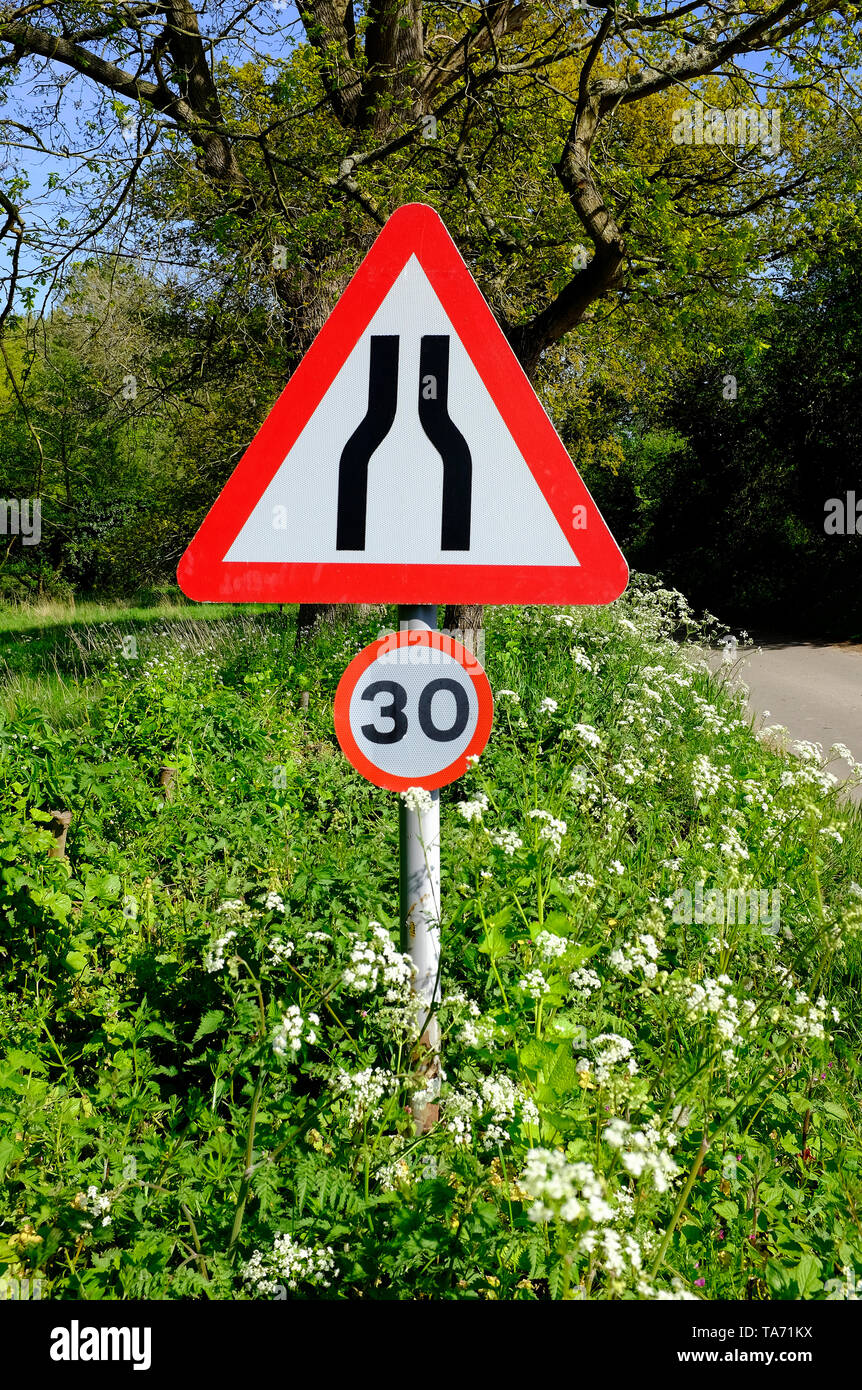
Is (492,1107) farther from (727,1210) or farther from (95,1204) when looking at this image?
(95,1204)

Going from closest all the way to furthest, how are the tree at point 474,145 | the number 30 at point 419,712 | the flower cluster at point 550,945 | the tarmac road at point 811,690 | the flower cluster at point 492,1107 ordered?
the flower cluster at point 492,1107
the number 30 at point 419,712
the flower cluster at point 550,945
the tree at point 474,145
the tarmac road at point 811,690

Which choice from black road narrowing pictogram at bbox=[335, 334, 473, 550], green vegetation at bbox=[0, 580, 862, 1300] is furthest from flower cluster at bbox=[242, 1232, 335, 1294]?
black road narrowing pictogram at bbox=[335, 334, 473, 550]

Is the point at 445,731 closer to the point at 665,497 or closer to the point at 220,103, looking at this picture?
the point at 220,103

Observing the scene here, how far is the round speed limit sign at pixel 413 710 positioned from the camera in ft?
6.02

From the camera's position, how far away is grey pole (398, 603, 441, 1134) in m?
1.92

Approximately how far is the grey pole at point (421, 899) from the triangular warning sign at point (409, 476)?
0.55 feet

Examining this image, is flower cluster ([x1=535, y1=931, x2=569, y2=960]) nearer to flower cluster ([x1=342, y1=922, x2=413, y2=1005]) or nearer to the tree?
flower cluster ([x1=342, y1=922, x2=413, y2=1005])

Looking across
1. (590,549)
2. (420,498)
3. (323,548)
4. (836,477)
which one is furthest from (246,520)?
(836,477)

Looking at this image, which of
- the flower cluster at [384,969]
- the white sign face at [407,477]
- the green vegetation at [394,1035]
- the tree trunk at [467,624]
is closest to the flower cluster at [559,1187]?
the green vegetation at [394,1035]

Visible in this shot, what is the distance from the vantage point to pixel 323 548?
1.82 m

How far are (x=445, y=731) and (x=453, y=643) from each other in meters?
0.19

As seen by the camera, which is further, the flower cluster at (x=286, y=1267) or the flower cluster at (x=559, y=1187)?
the flower cluster at (x=286, y=1267)

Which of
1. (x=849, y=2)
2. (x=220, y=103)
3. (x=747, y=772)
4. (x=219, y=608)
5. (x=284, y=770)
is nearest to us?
(x=284, y=770)

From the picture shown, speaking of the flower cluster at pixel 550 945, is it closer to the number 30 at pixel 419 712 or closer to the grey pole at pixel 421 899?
the grey pole at pixel 421 899
